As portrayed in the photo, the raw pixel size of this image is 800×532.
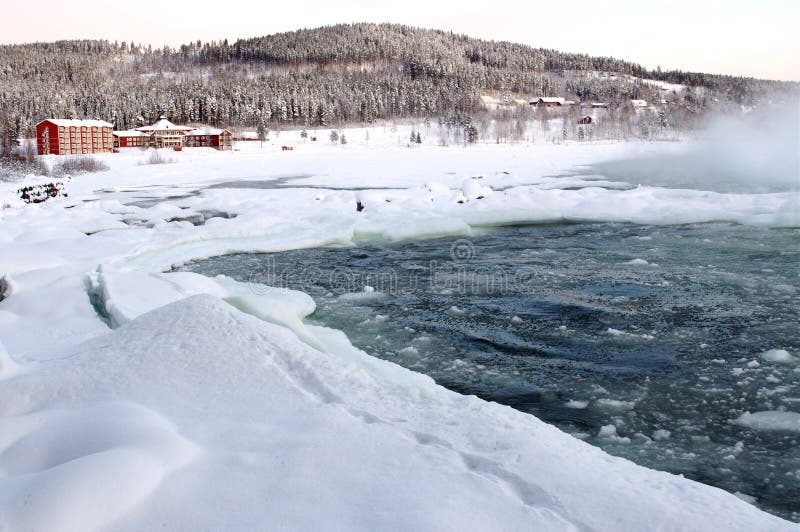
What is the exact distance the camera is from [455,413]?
396 cm

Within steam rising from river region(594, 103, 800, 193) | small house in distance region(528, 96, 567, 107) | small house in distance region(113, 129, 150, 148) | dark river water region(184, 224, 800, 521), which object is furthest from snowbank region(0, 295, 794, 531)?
small house in distance region(528, 96, 567, 107)

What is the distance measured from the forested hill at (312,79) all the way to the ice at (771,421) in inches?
3428

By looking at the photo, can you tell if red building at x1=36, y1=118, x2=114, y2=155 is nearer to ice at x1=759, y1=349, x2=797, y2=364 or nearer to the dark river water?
the dark river water

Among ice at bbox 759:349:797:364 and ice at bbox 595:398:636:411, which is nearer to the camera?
ice at bbox 595:398:636:411

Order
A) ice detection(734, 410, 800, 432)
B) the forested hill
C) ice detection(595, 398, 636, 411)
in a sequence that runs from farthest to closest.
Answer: the forested hill < ice detection(595, 398, 636, 411) < ice detection(734, 410, 800, 432)

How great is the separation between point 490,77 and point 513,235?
447 ft

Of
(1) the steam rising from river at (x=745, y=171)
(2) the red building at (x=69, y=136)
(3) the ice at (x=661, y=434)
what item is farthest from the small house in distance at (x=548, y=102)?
(3) the ice at (x=661, y=434)

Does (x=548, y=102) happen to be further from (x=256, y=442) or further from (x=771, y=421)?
(x=256, y=442)

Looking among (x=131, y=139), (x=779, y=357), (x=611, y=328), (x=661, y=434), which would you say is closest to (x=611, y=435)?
(x=661, y=434)

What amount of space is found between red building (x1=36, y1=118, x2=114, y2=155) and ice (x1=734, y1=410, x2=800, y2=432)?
67.2 metres

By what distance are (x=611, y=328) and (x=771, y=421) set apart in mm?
2355

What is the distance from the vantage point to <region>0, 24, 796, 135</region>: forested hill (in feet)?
301

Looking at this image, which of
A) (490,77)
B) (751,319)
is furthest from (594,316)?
(490,77)

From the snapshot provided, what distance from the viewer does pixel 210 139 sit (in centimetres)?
7169
